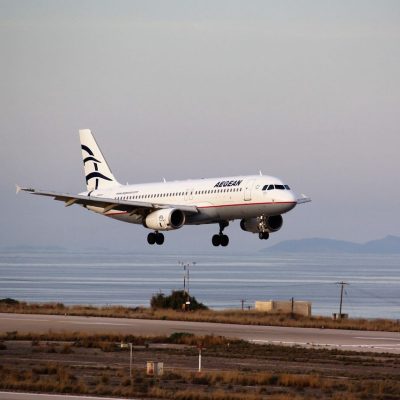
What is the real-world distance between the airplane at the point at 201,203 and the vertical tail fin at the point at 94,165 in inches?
253

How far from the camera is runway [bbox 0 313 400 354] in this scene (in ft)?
209

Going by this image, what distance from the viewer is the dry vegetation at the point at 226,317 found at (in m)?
79.7

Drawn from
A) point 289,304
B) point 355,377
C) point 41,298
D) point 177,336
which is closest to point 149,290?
point 41,298

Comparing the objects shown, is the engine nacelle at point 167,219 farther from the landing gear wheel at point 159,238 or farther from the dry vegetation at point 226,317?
the dry vegetation at point 226,317

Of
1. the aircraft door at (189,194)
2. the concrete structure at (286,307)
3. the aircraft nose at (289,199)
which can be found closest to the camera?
the aircraft nose at (289,199)

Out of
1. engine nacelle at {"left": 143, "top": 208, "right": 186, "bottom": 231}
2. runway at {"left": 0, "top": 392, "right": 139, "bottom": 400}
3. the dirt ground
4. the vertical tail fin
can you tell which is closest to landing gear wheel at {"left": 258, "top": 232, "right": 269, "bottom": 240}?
Answer: engine nacelle at {"left": 143, "top": 208, "right": 186, "bottom": 231}

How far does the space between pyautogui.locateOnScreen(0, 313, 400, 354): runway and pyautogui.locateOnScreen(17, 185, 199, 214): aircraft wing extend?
7.19 m

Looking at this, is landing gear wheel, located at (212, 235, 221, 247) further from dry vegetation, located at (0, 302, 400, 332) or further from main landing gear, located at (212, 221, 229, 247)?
dry vegetation, located at (0, 302, 400, 332)

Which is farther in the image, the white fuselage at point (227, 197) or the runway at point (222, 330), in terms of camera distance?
the white fuselage at point (227, 197)

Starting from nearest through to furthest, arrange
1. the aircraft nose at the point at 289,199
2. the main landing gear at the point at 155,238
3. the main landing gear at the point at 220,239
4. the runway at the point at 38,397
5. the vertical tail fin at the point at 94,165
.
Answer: the runway at the point at 38,397 < the aircraft nose at the point at 289,199 < the main landing gear at the point at 220,239 < the main landing gear at the point at 155,238 < the vertical tail fin at the point at 94,165

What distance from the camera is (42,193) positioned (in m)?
81.2

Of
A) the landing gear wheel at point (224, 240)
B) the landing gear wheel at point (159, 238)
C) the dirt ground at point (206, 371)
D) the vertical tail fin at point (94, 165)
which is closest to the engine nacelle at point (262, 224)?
the landing gear wheel at point (224, 240)

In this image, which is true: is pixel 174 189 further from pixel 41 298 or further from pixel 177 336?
pixel 41 298

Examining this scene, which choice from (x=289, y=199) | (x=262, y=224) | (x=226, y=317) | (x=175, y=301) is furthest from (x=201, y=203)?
(x=175, y=301)
